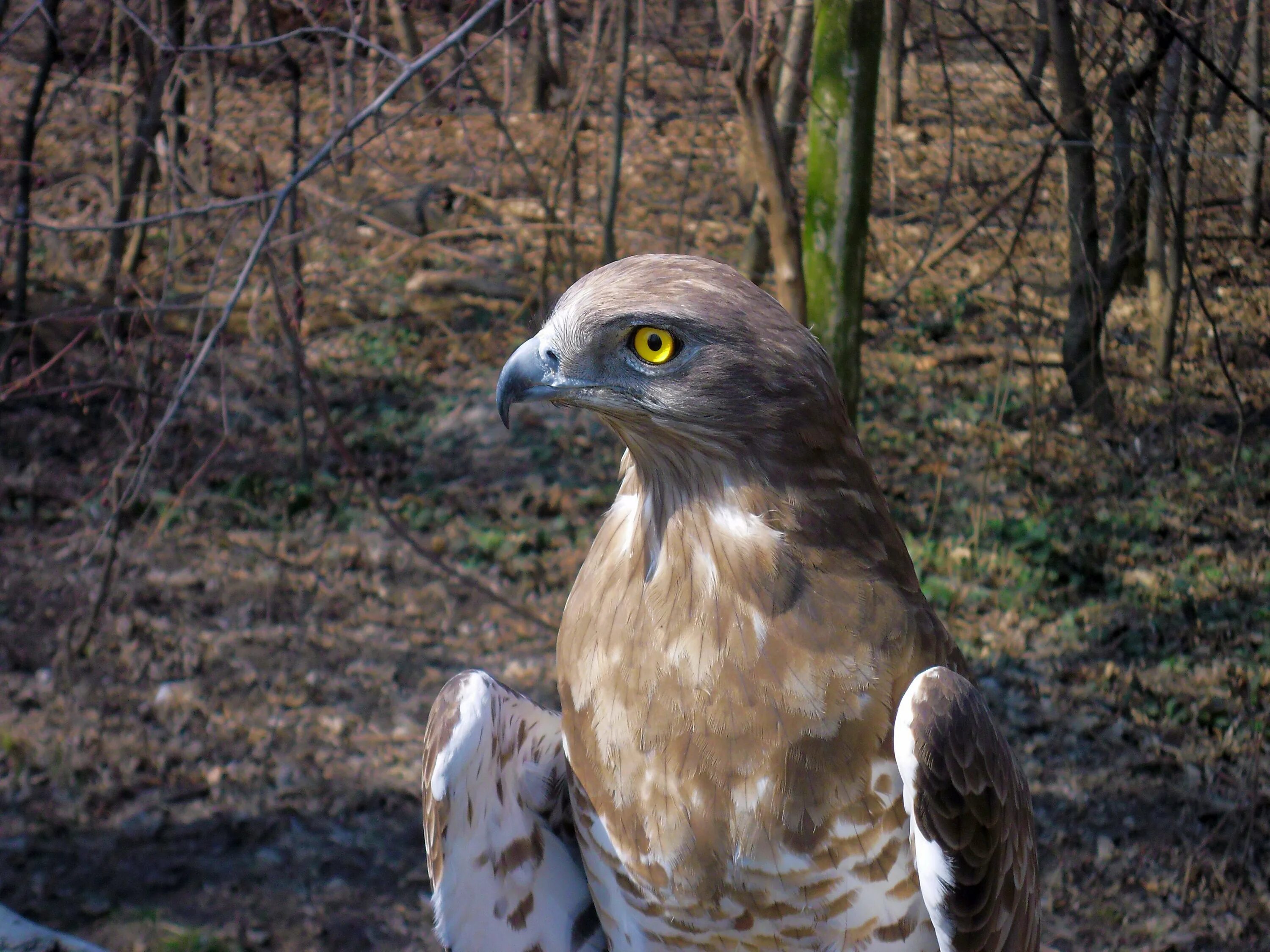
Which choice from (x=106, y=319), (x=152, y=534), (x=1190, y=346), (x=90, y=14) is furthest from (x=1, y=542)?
(x=1190, y=346)

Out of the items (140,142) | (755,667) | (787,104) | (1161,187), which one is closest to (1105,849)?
(755,667)

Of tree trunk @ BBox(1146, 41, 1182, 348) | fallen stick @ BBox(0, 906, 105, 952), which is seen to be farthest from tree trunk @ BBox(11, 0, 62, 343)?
tree trunk @ BBox(1146, 41, 1182, 348)

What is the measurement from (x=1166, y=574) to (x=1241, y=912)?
217cm

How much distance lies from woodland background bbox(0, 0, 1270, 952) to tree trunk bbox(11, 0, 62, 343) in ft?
0.15

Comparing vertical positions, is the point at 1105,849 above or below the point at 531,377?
below

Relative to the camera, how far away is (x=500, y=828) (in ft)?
8.36

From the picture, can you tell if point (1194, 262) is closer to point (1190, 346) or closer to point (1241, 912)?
point (1190, 346)

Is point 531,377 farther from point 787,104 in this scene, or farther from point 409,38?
point 409,38

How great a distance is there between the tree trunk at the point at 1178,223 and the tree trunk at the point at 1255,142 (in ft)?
0.93

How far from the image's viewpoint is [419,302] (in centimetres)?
851

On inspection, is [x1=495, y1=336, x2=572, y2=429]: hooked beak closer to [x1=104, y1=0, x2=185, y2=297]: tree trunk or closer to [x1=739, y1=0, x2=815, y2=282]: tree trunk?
[x1=739, y1=0, x2=815, y2=282]: tree trunk

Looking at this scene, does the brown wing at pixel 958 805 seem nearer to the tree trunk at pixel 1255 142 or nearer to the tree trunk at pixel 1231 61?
the tree trunk at pixel 1231 61

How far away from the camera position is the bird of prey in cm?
203

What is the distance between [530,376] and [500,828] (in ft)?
3.35
